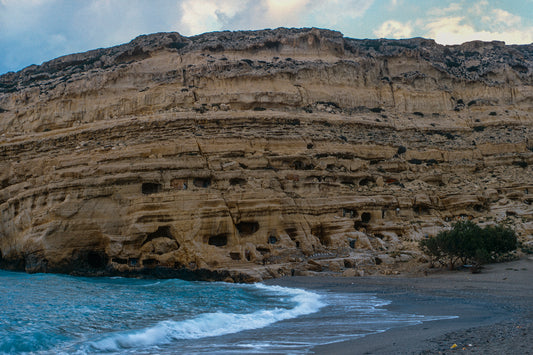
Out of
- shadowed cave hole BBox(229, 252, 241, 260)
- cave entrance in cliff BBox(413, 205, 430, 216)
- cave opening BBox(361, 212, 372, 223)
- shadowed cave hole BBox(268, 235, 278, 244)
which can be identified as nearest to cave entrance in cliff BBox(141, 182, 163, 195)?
shadowed cave hole BBox(229, 252, 241, 260)

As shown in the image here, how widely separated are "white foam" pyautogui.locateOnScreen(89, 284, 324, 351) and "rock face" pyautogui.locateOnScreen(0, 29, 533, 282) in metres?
9.74

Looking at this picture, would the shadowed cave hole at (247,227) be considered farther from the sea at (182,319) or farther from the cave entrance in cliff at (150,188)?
the sea at (182,319)

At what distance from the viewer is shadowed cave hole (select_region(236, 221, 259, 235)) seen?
3008 centimetres

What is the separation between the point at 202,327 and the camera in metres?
12.5

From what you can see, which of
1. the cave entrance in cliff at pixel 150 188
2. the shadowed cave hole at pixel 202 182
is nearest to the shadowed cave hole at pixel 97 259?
the cave entrance in cliff at pixel 150 188

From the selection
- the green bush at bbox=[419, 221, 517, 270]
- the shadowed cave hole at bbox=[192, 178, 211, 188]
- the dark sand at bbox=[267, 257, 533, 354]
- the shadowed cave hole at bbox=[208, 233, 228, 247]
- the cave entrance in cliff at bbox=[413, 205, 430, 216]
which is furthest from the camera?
the cave entrance in cliff at bbox=[413, 205, 430, 216]

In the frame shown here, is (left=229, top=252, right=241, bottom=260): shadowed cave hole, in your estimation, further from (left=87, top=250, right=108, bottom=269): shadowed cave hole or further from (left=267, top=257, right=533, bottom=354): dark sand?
(left=87, top=250, right=108, bottom=269): shadowed cave hole

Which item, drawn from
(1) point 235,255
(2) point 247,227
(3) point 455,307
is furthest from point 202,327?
(2) point 247,227

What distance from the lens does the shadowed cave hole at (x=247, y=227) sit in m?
30.1

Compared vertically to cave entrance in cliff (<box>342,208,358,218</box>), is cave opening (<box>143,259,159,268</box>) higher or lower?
lower

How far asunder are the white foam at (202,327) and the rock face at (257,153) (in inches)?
383

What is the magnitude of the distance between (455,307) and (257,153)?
2299 cm

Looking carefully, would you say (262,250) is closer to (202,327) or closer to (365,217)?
(365,217)

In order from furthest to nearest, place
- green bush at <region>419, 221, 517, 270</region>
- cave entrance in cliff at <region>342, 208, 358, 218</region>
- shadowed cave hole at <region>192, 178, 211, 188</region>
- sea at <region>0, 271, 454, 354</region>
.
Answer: cave entrance in cliff at <region>342, 208, 358, 218</region> < shadowed cave hole at <region>192, 178, 211, 188</region> < green bush at <region>419, 221, 517, 270</region> < sea at <region>0, 271, 454, 354</region>
